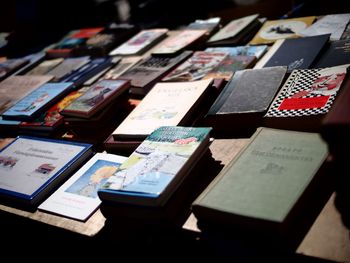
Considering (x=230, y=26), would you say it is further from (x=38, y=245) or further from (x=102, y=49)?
(x=38, y=245)

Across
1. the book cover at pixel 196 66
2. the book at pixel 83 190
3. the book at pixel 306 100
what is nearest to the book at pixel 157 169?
the book at pixel 83 190

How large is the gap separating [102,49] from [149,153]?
1523 mm

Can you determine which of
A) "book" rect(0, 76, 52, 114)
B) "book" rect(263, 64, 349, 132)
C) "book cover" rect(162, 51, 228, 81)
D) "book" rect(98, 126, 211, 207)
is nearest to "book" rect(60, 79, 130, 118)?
"book cover" rect(162, 51, 228, 81)

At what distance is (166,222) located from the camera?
3.53ft

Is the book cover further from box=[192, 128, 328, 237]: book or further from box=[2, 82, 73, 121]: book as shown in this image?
box=[192, 128, 328, 237]: book

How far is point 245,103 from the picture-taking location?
139cm

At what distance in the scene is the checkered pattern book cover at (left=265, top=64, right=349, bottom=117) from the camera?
4.00ft

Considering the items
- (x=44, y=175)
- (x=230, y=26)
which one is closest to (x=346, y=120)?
(x=44, y=175)

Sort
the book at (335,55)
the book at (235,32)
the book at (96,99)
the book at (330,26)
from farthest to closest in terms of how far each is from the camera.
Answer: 1. the book at (235,32)
2. the book at (330,26)
3. the book at (96,99)
4. the book at (335,55)

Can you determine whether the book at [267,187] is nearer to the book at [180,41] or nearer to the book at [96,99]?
the book at [96,99]

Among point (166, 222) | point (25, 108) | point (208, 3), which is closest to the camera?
point (166, 222)

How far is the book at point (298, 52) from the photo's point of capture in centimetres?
157

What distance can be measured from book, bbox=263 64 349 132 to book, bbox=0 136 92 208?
2.48ft

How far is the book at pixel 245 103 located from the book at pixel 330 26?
1.45 feet
